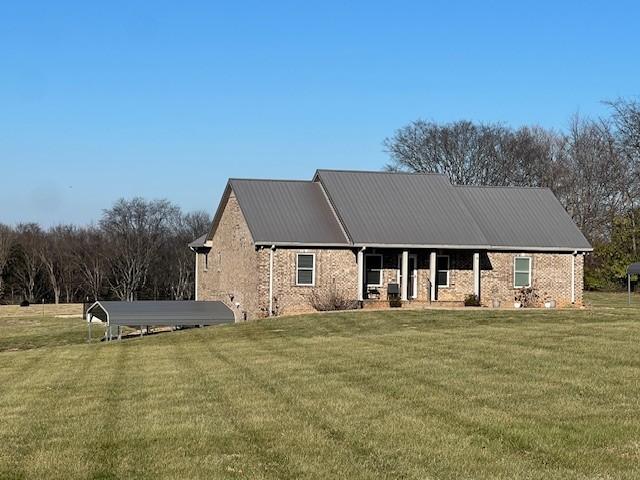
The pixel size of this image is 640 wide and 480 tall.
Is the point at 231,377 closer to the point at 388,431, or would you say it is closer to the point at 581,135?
the point at 388,431

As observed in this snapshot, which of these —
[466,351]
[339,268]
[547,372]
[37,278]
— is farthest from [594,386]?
[37,278]

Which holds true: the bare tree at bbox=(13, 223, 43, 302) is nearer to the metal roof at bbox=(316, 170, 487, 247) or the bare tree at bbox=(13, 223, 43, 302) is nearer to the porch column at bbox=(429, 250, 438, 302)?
the metal roof at bbox=(316, 170, 487, 247)

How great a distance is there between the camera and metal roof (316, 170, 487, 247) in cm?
3575

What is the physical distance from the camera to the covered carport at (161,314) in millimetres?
37406

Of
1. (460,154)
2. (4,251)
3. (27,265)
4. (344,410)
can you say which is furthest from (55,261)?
(344,410)

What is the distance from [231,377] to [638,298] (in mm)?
35157

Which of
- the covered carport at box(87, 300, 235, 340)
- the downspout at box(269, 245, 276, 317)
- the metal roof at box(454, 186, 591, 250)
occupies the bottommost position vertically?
the covered carport at box(87, 300, 235, 340)

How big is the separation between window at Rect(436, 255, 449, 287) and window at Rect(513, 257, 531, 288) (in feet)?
9.52

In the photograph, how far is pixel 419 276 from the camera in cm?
3719

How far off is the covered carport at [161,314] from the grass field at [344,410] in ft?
50.8

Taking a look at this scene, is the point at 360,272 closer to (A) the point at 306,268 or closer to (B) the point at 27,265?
(A) the point at 306,268

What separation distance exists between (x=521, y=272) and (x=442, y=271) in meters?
3.39

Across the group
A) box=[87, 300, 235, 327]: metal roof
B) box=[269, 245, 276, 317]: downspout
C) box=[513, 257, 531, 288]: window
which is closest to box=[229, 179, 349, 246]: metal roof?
box=[269, 245, 276, 317]: downspout

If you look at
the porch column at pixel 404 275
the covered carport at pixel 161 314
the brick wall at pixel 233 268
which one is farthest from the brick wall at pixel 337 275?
the covered carport at pixel 161 314
